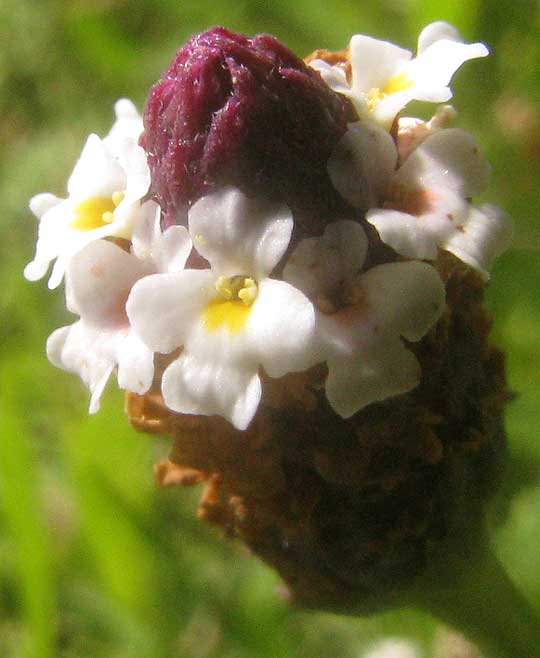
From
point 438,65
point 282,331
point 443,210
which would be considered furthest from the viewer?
point 438,65

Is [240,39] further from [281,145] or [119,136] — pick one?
[119,136]

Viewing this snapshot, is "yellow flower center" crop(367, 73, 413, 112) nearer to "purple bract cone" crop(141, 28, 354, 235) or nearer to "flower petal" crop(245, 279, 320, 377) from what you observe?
"purple bract cone" crop(141, 28, 354, 235)

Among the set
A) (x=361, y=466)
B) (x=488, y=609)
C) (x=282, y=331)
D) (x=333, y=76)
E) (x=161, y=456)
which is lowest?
(x=161, y=456)

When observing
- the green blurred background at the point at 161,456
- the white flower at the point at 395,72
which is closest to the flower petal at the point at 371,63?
the white flower at the point at 395,72

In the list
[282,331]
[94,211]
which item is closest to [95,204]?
[94,211]

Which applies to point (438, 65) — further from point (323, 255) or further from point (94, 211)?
point (94, 211)

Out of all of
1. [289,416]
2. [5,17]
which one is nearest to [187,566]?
[289,416]

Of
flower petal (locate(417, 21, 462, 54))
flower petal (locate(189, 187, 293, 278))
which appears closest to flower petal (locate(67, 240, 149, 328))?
flower petal (locate(189, 187, 293, 278))
